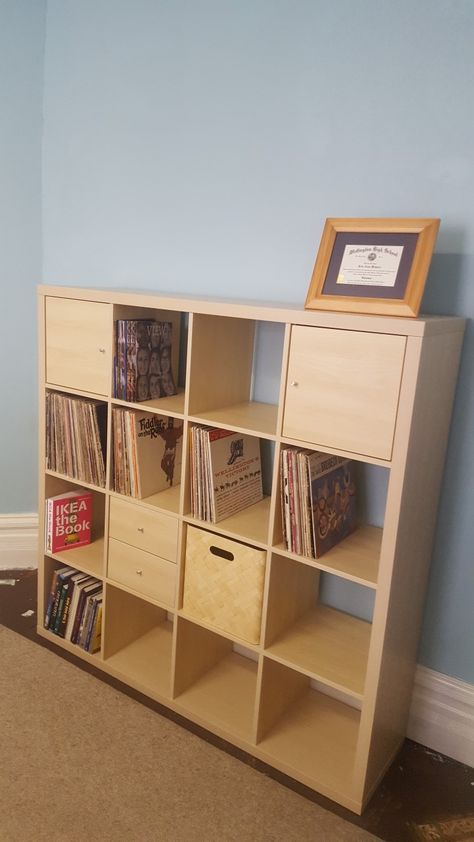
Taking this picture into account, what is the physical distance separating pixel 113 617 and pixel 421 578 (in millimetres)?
1036

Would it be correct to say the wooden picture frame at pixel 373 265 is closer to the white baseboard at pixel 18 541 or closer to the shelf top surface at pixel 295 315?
the shelf top surface at pixel 295 315

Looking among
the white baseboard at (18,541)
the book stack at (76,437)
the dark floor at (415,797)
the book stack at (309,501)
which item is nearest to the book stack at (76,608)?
the dark floor at (415,797)

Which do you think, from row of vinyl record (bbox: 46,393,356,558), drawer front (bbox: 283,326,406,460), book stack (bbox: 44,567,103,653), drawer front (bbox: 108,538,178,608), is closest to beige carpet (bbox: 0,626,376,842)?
book stack (bbox: 44,567,103,653)

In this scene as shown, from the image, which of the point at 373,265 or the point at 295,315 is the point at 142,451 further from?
the point at 373,265

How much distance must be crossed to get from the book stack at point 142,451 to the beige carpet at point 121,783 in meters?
0.68

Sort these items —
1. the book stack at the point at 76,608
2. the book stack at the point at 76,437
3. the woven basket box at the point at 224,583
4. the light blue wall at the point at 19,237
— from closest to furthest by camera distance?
the woven basket box at the point at 224,583 < the book stack at the point at 76,437 < the book stack at the point at 76,608 < the light blue wall at the point at 19,237

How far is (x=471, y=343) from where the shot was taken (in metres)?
1.72

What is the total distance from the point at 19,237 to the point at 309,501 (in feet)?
5.51

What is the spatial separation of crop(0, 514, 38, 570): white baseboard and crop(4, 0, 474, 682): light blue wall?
94 cm

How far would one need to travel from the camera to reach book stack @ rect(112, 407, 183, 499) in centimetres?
200

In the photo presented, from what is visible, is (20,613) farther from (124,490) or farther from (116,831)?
(116,831)

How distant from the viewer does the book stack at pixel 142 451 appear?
2.00 metres

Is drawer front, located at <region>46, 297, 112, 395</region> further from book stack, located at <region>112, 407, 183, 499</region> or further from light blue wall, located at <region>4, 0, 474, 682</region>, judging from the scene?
light blue wall, located at <region>4, 0, 474, 682</region>

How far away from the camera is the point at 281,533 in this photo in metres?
1.75
